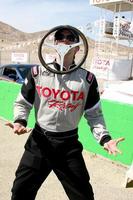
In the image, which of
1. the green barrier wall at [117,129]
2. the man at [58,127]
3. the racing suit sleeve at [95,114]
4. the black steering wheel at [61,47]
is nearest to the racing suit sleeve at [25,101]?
the man at [58,127]

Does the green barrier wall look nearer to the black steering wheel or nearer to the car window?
the black steering wheel

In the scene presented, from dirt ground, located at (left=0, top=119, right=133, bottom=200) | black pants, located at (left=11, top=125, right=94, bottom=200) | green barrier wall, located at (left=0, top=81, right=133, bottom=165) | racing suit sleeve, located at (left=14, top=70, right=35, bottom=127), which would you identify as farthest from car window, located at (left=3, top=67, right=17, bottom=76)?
black pants, located at (left=11, top=125, right=94, bottom=200)

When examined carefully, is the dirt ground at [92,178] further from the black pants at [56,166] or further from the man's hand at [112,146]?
the man's hand at [112,146]

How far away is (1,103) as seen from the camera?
10453 millimetres

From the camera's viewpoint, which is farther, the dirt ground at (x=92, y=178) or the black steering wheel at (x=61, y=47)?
the dirt ground at (x=92, y=178)

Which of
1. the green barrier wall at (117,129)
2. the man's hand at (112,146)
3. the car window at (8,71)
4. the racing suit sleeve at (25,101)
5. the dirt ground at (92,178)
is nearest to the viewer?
the man's hand at (112,146)

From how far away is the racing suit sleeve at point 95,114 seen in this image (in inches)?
132

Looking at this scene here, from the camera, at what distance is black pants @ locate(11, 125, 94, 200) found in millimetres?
3283

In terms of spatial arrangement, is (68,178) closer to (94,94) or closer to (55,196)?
(94,94)

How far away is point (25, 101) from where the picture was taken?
3.36 metres

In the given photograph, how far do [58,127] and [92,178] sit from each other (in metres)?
2.88

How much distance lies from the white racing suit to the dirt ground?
1946 mm

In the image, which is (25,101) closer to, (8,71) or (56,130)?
(56,130)

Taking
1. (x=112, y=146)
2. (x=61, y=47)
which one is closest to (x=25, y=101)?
(x=61, y=47)
